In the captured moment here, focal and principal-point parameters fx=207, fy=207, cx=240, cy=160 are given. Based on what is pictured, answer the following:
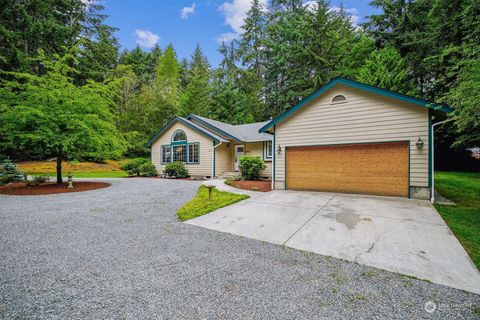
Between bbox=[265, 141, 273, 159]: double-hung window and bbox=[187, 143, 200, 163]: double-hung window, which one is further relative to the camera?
bbox=[187, 143, 200, 163]: double-hung window

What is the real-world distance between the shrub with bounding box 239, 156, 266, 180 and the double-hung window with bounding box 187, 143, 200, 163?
13.3ft

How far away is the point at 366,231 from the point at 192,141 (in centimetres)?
1250

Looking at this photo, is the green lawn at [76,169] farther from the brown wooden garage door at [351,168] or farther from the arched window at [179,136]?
the brown wooden garage door at [351,168]

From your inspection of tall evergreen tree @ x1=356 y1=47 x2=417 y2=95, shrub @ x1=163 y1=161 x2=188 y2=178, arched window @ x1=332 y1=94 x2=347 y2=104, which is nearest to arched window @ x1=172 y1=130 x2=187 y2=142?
shrub @ x1=163 y1=161 x2=188 y2=178

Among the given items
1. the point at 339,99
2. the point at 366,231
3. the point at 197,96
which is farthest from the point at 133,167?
the point at 366,231

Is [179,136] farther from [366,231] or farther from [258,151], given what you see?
[366,231]

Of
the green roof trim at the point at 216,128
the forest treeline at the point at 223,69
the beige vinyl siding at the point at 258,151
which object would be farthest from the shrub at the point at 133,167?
the beige vinyl siding at the point at 258,151

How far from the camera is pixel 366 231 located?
4.17 meters

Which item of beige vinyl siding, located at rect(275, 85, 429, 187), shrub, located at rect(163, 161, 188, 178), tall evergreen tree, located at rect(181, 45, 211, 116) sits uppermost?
tall evergreen tree, located at rect(181, 45, 211, 116)

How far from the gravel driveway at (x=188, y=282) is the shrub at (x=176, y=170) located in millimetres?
10198

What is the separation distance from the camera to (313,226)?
4.52 meters

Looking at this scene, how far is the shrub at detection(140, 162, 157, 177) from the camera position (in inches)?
625

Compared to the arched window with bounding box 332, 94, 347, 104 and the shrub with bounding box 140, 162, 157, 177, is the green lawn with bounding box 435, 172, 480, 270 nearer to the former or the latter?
the arched window with bounding box 332, 94, 347, 104
